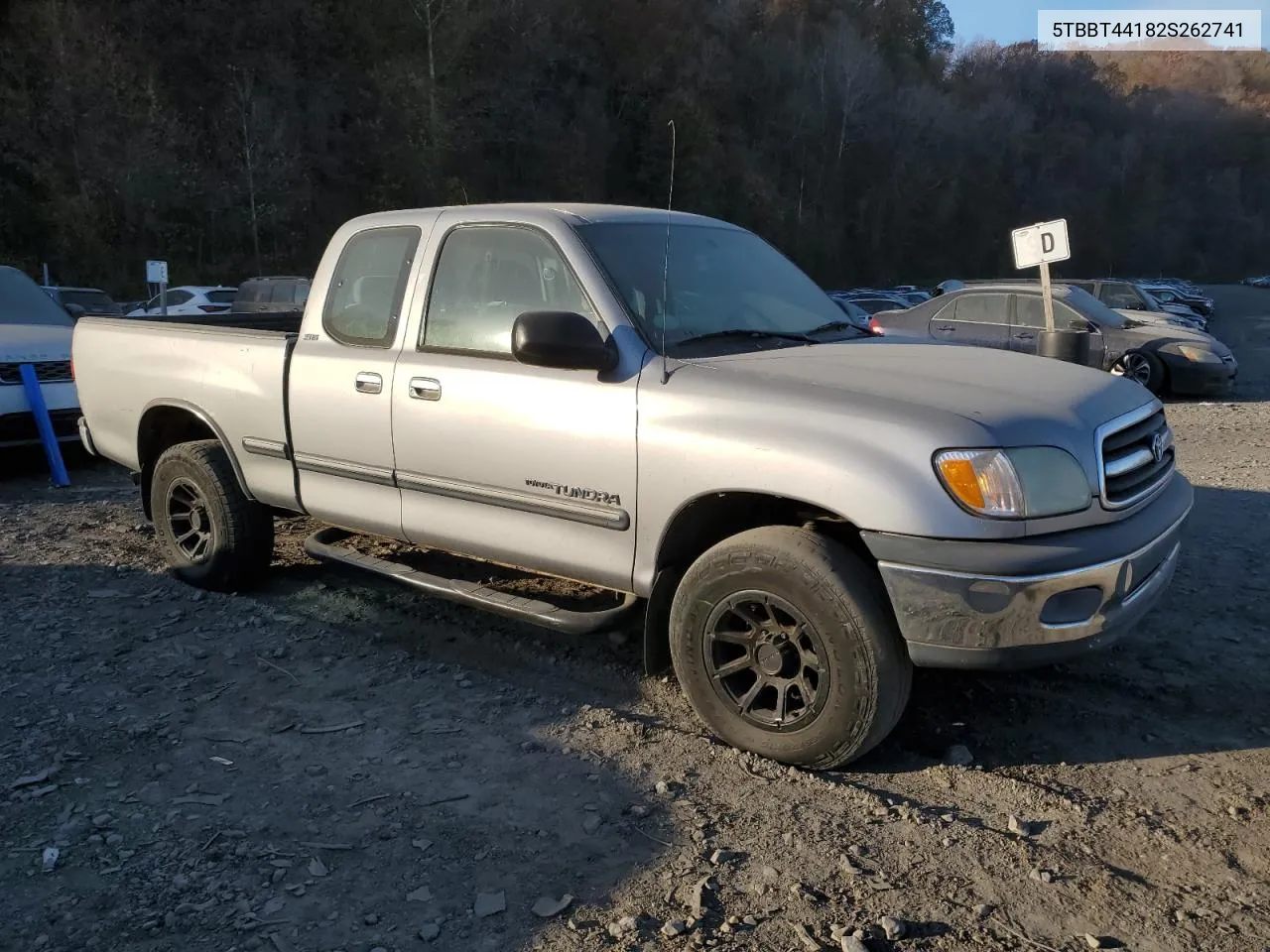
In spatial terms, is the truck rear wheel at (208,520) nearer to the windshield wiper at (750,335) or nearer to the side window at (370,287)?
the side window at (370,287)

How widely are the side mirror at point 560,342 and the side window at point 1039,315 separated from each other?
10.8m

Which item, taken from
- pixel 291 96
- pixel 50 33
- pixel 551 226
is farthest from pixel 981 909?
pixel 291 96

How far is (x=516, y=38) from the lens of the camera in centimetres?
4625

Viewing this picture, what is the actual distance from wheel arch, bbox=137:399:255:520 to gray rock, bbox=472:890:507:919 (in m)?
3.35

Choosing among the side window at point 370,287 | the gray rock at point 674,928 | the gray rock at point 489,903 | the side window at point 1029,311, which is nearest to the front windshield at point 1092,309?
the side window at point 1029,311

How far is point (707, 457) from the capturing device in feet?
11.3

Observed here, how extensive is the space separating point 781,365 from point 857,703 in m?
1.20

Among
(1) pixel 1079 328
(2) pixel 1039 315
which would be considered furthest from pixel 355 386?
(1) pixel 1079 328

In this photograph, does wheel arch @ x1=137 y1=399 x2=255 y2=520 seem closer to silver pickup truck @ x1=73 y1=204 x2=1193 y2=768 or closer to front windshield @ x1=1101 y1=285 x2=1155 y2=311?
silver pickup truck @ x1=73 y1=204 x2=1193 y2=768

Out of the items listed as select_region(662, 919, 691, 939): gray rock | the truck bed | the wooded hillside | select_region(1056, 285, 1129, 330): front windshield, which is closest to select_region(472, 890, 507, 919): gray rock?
select_region(662, 919, 691, 939): gray rock

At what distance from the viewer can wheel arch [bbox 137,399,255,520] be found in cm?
550

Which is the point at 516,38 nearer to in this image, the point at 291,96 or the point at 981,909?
the point at 291,96

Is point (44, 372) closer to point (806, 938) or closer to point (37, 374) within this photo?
point (37, 374)

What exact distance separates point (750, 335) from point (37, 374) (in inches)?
268
